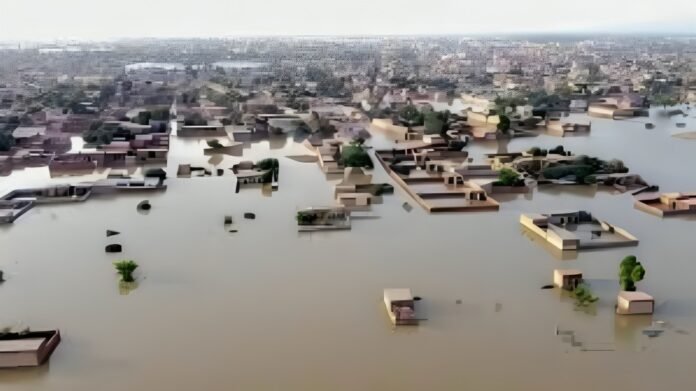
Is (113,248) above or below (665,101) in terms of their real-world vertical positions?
below

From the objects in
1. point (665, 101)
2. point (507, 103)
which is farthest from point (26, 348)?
point (665, 101)

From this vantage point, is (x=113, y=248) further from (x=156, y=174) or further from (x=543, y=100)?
(x=543, y=100)

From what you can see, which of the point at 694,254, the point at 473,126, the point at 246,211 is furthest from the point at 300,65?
the point at 694,254

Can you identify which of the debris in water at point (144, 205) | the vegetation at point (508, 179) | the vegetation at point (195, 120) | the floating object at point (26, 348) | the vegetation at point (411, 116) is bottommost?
the floating object at point (26, 348)

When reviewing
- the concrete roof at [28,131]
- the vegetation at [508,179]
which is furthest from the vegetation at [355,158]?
the concrete roof at [28,131]

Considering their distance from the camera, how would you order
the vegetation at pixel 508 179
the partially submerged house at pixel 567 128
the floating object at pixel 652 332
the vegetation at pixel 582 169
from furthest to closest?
the partially submerged house at pixel 567 128
the vegetation at pixel 582 169
the vegetation at pixel 508 179
the floating object at pixel 652 332

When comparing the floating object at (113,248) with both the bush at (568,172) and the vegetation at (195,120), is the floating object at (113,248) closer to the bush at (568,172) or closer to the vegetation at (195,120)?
the bush at (568,172)

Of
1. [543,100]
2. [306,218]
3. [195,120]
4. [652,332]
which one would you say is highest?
[543,100]

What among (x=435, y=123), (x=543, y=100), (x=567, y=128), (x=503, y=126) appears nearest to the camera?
(x=435, y=123)
